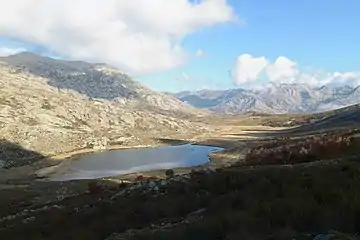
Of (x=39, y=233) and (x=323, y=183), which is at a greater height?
(x=323, y=183)

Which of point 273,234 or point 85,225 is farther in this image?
point 85,225

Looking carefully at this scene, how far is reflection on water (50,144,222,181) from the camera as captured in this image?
440 ft

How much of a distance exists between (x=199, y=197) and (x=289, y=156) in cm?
1803

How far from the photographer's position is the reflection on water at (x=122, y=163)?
134 meters

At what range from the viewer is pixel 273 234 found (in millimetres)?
17922

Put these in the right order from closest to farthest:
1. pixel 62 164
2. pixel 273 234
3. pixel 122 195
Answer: pixel 273 234
pixel 122 195
pixel 62 164

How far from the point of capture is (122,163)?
158250 mm

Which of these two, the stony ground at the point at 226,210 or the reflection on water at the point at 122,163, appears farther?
the reflection on water at the point at 122,163

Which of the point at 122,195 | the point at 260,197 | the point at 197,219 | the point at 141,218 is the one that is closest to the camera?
the point at 197,219

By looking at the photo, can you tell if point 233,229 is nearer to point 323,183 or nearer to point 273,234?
point 273,234

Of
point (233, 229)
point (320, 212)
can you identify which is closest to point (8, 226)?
point (233, 229)

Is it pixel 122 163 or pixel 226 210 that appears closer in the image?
pixel 226 210

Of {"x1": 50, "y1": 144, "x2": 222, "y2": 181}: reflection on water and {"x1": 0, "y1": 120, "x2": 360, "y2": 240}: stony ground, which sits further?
{"x1": 50, "y1": 144, "x2": 222, "y2": 181}: reflection on water

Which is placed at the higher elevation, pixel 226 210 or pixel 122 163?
pixel 122 163
